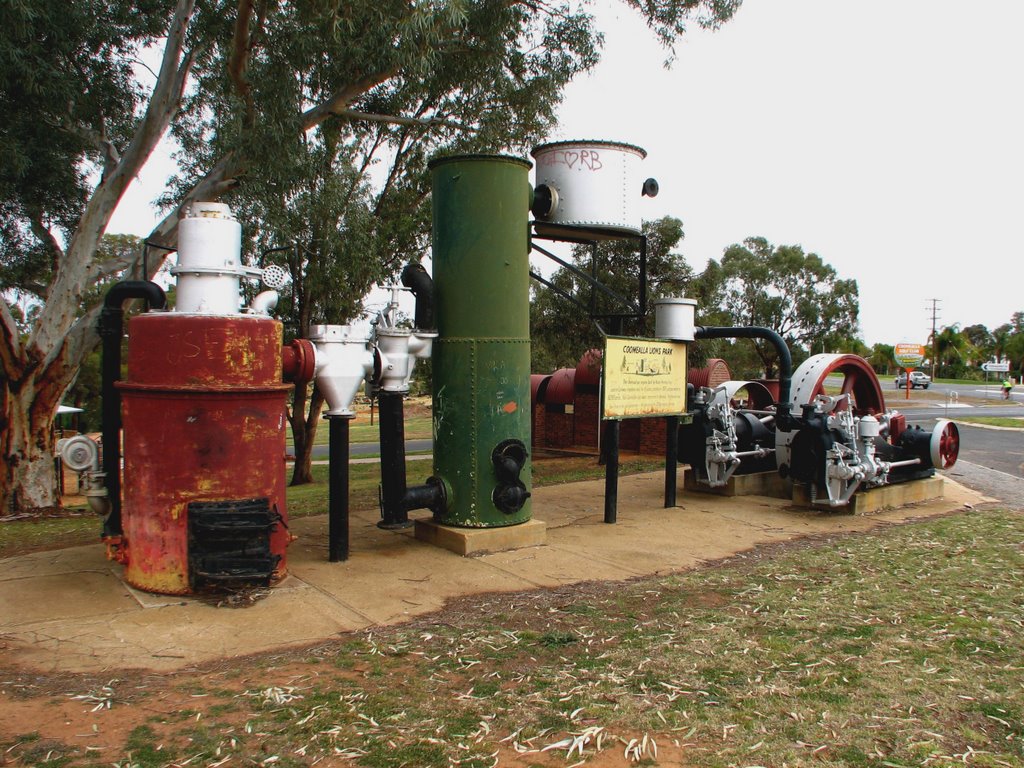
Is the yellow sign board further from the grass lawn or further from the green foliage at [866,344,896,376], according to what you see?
the green foliage at [866,344,896,376]

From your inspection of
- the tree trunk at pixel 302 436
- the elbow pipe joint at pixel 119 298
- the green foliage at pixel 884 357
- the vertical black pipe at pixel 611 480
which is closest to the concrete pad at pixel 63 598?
the elbow pipe joint at pixel 119 298

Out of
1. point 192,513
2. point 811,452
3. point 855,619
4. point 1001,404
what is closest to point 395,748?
point 192,513

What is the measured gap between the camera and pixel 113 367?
21.2ft

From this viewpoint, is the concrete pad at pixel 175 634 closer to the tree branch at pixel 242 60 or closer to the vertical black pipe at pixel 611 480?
the vertical black pipe at pixel 611 480

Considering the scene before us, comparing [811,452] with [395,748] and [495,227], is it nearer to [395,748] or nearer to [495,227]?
[495,227]

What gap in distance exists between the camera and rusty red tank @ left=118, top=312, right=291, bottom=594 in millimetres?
5684

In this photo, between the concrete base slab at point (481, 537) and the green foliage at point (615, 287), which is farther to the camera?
the green foliage at point (615, 287)

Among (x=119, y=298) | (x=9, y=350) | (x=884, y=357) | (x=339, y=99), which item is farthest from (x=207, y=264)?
(x=884, y=357)

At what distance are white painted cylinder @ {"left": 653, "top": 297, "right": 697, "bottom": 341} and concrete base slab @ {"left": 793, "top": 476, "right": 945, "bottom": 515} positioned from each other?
242cm

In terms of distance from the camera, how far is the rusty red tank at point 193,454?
568 cm

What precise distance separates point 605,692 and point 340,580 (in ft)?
9.20

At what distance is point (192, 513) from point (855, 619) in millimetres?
4542

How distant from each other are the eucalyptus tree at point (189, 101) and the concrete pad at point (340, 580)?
6.64m

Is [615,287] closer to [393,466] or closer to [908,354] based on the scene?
[393,466]
